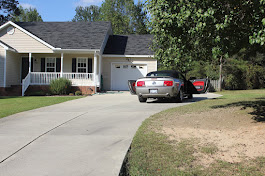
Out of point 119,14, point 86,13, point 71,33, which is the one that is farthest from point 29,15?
point 71,33

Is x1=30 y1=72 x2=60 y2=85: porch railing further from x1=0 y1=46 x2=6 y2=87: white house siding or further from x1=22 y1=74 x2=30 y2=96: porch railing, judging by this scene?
x1=0 y1=46 x2=6 y2=87: white house siding

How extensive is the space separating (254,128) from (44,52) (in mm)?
16604

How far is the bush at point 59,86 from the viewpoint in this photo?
17625 millimetres

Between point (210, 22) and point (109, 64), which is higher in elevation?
point (109, 64)

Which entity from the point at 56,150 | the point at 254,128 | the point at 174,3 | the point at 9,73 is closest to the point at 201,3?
the point at 174,3

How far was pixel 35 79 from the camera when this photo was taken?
62.5 feet

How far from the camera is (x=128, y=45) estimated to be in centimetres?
2291

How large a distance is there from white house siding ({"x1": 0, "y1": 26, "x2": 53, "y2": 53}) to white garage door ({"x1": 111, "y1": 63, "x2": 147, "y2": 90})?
5.58m

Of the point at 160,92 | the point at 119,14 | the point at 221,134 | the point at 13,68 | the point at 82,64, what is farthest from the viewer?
the point at 119,14

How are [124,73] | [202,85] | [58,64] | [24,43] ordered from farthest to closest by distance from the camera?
[124,73]
[58,64]
[24,43]
[202,85]

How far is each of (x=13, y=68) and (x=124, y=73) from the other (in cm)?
864

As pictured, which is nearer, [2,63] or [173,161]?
[173,161]

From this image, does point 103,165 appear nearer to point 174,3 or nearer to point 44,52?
point 174,3

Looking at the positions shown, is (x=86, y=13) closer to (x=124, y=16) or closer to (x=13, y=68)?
(x=124, y=16)
